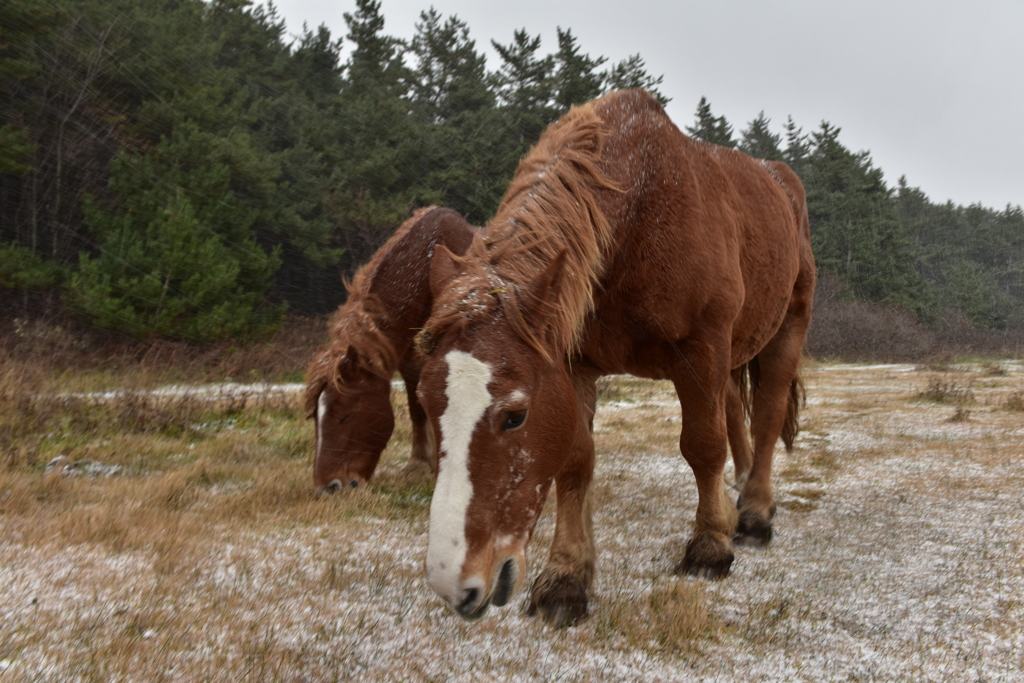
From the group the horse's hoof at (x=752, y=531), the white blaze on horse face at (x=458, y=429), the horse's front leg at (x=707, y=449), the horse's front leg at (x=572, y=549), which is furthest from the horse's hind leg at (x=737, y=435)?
the white blaze on horse face at (x=458, y=429)

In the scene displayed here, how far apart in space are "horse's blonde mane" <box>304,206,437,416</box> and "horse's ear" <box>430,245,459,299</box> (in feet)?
6.70

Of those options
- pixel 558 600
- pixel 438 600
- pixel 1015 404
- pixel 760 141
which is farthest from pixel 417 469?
pixel 760 141

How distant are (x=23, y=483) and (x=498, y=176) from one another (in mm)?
12575

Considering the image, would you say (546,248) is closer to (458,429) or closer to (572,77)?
(458,429)

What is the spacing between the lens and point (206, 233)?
1371cm

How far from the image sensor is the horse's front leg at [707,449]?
9.64ft

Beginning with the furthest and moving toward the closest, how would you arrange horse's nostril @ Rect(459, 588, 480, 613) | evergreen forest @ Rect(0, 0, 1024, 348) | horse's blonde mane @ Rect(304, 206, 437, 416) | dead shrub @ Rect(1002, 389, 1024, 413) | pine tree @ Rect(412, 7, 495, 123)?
pine tree @ Rect(412, 7, 495, 123), evergreen forest @ Rect(0, 0, 1024, 348), dead shrub @ Rect(1002, 389, 1024, 413), horse's blonde mane @ Rect(304, 206, 437, 416), horse's nostril @ Rect(459, 588, 480, 613)

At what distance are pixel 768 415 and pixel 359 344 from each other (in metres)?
3.05

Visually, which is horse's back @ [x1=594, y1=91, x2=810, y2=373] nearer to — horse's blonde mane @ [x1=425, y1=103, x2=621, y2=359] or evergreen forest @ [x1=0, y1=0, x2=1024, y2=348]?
horse's blonde mane @ [x1=425, y1=103, x2=621, y2=359]

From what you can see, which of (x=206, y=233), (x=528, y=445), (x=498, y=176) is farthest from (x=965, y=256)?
(x=528, y=445)

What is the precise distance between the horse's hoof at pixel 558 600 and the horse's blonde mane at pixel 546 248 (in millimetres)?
1075

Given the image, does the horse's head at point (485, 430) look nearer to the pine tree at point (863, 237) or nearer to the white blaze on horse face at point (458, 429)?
the white blaze on horse face at point (458, 429)

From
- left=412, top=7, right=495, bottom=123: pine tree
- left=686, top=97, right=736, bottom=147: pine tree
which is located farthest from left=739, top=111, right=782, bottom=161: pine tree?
left=412, top=7, right=495, bottom=123: pine tree

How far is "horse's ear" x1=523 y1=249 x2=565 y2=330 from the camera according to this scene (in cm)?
210
